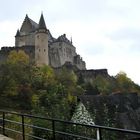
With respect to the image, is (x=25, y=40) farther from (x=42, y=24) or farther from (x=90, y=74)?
(x=90, y=74)

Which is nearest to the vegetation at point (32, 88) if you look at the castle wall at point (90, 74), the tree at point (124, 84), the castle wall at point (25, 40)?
the tree at point (124, 84)

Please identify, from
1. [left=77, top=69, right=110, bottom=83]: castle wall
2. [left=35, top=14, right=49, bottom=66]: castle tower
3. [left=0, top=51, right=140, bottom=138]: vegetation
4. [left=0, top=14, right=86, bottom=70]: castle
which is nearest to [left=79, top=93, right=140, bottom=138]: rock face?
[left=0, top=51, right=140, bottom=138]: vegetation

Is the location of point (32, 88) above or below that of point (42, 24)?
below

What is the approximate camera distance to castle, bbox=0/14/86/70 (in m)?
94.7

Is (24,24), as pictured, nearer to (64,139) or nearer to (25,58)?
(25,58)

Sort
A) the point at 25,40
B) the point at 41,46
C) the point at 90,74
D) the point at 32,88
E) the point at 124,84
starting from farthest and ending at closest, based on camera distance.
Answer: the point at 25,40
the point at 90,74
the point at 124,84
the point at 41,46
the point at 32,88

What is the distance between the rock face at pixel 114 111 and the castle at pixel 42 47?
55238 millimetres

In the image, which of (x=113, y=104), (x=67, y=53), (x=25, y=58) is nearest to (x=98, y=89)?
(x=25, y=58)

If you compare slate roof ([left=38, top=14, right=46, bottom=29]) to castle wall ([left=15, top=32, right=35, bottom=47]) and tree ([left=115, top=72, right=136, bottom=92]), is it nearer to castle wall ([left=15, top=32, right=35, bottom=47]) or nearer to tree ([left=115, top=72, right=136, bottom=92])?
castle wall ([left=15, top=32, right=35, bottom=47])

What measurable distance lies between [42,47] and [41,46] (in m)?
0.39

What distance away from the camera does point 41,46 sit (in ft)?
317

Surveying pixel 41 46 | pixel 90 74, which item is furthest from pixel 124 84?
pixel 41 46

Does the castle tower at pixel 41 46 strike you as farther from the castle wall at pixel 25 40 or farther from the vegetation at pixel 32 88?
the vegetation at pixel 32 88

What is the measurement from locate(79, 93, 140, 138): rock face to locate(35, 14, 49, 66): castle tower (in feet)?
184
